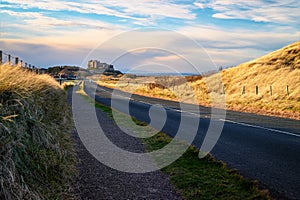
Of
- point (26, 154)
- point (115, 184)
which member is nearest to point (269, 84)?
point (115, 184)

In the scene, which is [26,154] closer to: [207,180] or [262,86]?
[207,180]

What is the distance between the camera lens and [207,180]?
20.6 ft

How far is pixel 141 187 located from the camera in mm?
6059

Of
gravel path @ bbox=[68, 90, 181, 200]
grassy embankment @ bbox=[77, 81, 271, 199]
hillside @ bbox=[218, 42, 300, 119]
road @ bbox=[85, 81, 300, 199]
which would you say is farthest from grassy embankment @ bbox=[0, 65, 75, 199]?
hillside @ bbox=[218, 42, 300, 119]

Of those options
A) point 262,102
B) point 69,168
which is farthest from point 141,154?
point 262,102

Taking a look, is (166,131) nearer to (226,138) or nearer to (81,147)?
(226,138)

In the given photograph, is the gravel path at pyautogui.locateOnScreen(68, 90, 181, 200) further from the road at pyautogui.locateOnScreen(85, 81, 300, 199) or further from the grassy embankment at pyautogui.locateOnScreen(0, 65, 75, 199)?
the road at pyautogui.locateOnScreen(85, 81, 300, 199)

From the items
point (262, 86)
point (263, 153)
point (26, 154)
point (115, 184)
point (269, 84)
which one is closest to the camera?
point (26, 154)

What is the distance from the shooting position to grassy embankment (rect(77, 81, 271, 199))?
5.51m

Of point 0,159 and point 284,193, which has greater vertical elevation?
point 0,159

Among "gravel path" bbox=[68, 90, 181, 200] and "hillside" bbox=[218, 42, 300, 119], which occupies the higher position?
"hillside" bbox=[218, 42, 300, 119]

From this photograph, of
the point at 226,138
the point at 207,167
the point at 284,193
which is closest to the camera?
the point at 284,193

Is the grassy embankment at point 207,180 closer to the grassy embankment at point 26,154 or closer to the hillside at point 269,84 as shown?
the grassy embankment at point 26,154

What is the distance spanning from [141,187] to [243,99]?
85.2 feet
